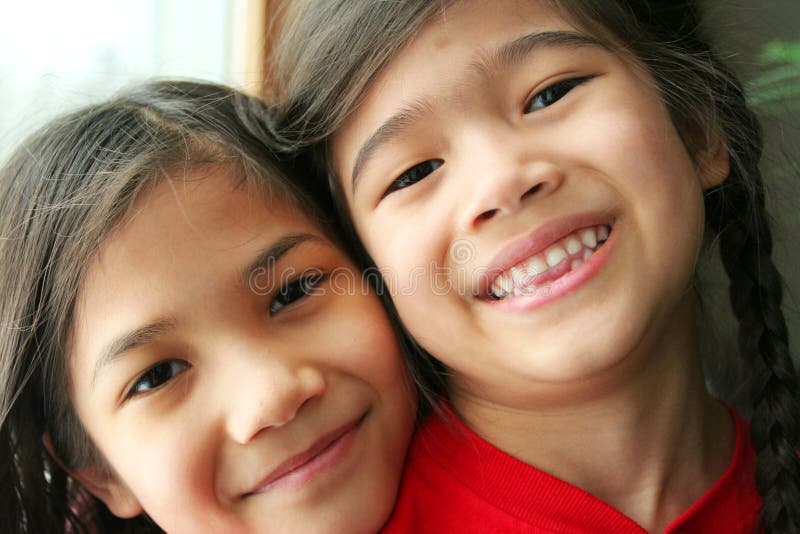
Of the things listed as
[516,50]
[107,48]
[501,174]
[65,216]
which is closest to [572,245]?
[501,174]

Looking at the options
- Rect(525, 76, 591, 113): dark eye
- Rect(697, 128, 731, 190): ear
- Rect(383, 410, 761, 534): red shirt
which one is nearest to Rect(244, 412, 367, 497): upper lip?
Rect(383, 410, 761, 534): red shirt

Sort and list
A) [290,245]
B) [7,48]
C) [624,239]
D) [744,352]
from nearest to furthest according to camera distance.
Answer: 1. [624,239]
2. [290,245]
3. [744,352]
4. [7,48]

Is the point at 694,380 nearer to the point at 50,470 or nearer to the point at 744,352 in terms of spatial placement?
the point at 744,352

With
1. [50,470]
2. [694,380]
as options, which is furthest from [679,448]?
[50,470]

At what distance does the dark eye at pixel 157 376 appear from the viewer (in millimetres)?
1048

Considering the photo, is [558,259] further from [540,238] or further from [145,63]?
[145,63]

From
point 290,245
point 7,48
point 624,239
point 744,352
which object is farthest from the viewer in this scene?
point 7,48

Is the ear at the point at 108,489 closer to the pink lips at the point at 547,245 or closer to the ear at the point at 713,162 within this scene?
the pink lips at the point at 547,245

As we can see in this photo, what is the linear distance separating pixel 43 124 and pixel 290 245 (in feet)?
1.38

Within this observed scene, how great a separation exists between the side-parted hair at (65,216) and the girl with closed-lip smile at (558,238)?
0.33 ft

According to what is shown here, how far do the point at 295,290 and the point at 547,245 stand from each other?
0.35 meters

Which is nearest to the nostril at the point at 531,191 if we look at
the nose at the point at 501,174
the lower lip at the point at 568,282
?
the nose at the point at 501,174

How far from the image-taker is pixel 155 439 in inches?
40.5

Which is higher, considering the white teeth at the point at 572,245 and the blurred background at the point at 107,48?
the blurred background at the point at 107,48
